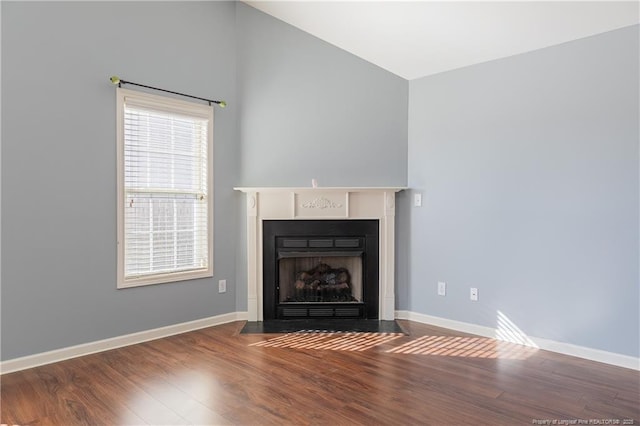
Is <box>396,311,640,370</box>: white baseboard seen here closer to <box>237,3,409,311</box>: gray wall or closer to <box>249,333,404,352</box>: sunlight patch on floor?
<box>249,333,404,352</box>: sunlight patch on floor

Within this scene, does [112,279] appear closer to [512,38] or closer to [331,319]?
[331,319]

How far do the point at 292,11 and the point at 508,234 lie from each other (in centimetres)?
280

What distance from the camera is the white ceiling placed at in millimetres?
2881

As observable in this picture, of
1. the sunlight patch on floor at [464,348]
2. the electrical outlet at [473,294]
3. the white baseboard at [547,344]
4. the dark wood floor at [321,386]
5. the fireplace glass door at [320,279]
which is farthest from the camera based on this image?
the fireplace glass door at [320,279]

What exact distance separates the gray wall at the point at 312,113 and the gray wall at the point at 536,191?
0.29 m

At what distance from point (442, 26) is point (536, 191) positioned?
152 cm

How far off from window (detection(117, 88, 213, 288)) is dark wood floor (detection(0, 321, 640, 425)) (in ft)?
2.24

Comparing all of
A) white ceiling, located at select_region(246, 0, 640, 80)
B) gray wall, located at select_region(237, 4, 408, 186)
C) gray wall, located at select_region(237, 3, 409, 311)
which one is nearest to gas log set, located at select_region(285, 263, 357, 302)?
gray wall, located at select_region(237, 3, 409, 311)

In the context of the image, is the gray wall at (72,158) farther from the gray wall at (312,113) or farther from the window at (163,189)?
the gray wall at (312,113)

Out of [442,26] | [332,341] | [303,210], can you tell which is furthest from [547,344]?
[442,26]

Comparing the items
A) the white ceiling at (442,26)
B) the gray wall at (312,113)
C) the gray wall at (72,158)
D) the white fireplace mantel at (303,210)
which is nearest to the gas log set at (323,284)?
the white fireplace mantel at (303,210)

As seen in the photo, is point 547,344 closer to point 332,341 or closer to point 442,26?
point 332,341

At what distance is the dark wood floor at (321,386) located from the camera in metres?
2.24

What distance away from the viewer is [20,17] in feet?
9.25
